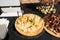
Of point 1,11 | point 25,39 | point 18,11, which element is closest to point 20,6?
point 18,11

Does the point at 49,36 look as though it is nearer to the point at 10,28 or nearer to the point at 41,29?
the point at 41,29

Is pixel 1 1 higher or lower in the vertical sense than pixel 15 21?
higher

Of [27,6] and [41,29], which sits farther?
[27,6]
